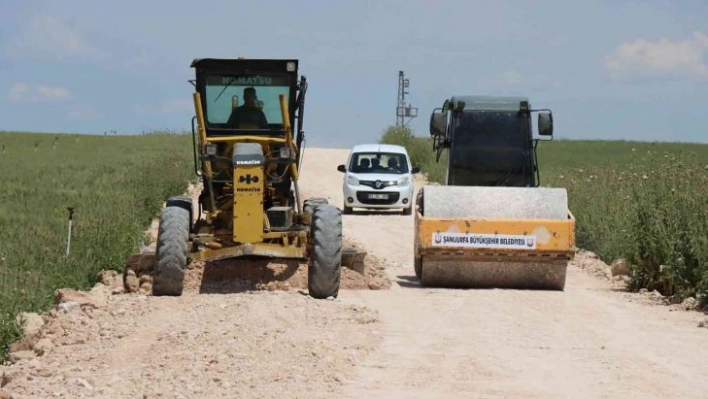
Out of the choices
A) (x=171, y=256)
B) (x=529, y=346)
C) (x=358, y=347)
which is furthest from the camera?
(x=171, y=256)

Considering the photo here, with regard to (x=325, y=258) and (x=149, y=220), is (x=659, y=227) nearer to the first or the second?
(x=325, y=258)

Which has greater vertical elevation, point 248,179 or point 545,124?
point 545,124

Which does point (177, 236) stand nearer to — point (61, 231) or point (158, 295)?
point (158, 295)

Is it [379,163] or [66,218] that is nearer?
[66,218]

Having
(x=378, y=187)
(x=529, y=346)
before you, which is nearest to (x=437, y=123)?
(x=529, y=346)

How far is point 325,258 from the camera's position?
45.1ft

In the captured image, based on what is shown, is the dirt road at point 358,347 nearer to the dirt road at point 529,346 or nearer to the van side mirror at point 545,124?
the dirt road at point 529,346

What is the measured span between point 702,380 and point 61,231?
11.7 metres

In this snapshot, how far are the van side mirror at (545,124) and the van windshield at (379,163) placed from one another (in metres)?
12.8

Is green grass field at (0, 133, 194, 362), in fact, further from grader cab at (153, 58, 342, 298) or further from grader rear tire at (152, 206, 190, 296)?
grader cab at (153, 58, 342, 298)

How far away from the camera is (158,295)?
13.9m

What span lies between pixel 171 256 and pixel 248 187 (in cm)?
117

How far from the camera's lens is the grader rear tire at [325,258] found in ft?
45.1

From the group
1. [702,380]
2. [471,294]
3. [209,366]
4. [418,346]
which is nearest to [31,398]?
[209,366]
